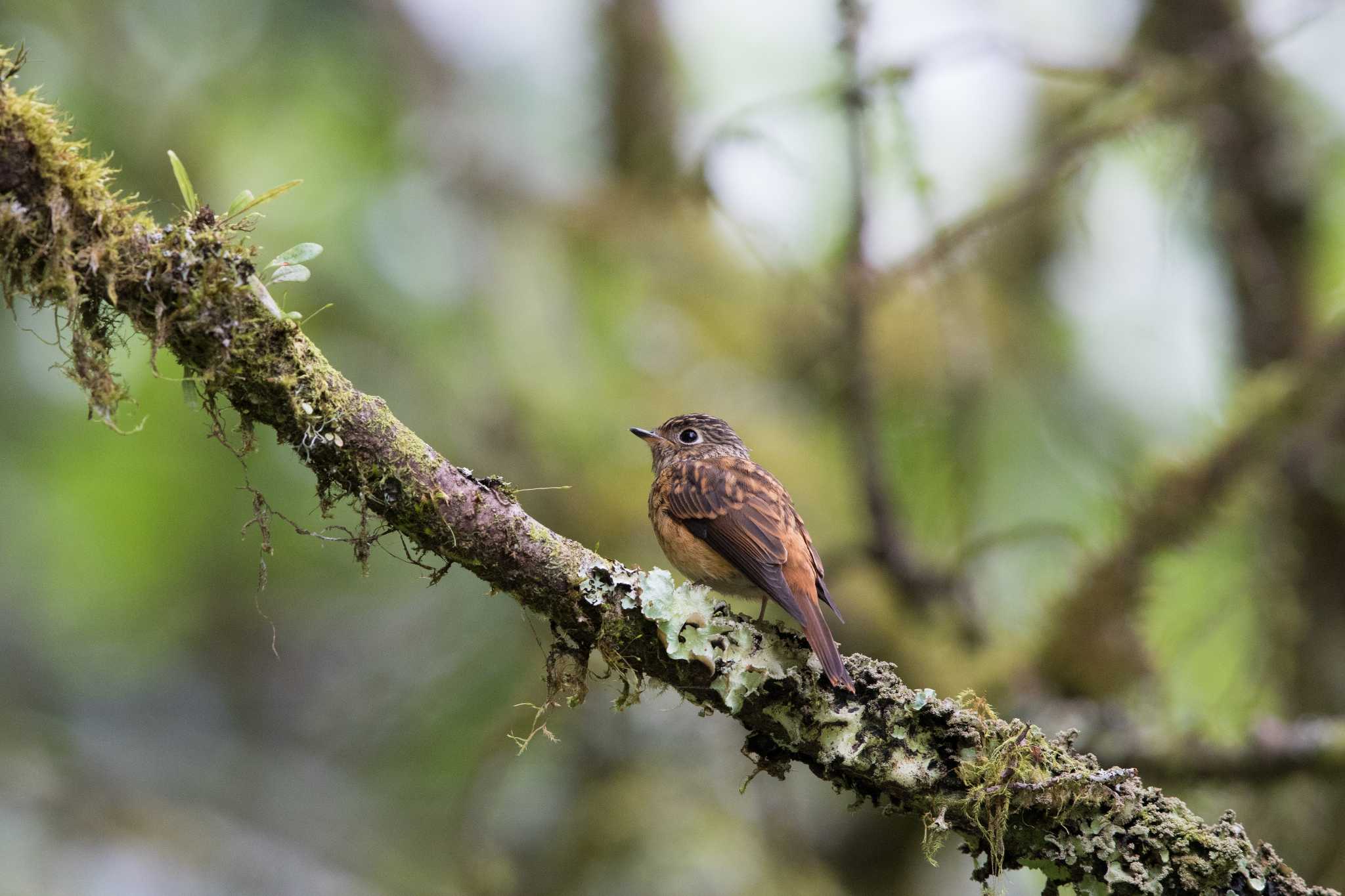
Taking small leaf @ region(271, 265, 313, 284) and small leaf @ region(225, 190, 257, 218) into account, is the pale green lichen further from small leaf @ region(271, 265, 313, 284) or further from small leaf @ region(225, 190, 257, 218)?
small leaf @ region(225, 190, 257, 218)

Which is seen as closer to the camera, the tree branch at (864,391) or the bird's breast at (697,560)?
the bird's breast at (697,560)

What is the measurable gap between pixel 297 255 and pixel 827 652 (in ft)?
5.64

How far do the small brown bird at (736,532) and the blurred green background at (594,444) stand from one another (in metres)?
1.10

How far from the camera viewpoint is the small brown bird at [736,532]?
404 centimetres

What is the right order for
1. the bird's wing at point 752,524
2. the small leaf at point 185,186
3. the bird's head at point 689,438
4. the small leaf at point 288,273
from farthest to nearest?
the bird's head at point 689,438 < the bird's wing at point 752,524 < the small leaf at point 288,273 < the small leaf at point 185,186

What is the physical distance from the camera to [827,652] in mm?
2994

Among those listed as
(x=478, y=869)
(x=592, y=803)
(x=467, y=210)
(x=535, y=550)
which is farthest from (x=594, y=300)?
(x=535, y=550)

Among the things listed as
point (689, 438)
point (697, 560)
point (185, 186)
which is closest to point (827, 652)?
point (697, 560)

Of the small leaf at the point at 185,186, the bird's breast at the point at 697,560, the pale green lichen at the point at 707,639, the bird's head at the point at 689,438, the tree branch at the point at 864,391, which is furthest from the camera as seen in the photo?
the bird's head at the point at 689,438

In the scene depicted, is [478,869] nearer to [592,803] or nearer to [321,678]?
[592,803]

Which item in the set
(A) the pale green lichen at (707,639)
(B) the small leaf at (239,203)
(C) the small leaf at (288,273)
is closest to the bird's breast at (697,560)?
(A) the pale green lichen at (707,639)

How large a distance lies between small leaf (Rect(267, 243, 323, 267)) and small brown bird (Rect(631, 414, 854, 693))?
6.08 ft

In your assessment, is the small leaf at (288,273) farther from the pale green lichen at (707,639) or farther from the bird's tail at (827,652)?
the bird's tail at (827,652)

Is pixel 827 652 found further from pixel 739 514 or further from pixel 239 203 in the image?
pixel 239 203
